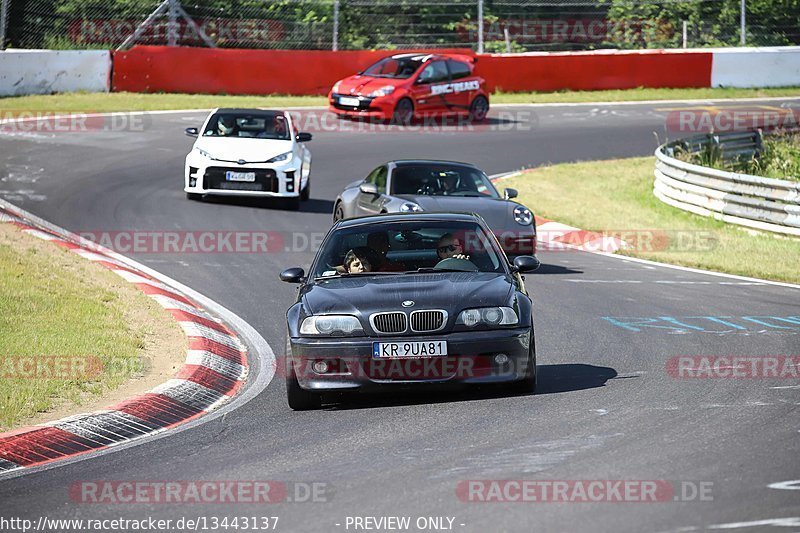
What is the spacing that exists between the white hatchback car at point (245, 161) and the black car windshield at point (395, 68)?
30.9 ft

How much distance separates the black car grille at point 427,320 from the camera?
827 centimetres

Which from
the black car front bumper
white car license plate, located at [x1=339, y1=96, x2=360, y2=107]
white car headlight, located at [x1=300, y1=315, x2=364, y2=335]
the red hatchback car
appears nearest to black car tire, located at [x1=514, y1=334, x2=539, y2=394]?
→ the black car front bumper

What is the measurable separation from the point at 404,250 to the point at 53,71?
22432 millimetres

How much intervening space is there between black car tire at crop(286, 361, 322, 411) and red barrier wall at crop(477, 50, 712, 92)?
1056 inches

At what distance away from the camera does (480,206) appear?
49.4ft

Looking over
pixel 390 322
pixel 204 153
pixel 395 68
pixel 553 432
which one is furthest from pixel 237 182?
pixel 553 432

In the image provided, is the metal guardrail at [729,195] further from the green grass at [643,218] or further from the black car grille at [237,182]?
the black car grille at [237,182]

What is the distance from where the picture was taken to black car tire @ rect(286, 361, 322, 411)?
331 inches

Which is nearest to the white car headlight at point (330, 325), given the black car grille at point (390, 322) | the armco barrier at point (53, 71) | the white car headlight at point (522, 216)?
the black car grille at point (390, 322)

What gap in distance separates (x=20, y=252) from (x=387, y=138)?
14.3 m

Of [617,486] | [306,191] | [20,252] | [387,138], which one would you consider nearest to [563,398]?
[617,486]

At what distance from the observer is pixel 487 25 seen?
115ft

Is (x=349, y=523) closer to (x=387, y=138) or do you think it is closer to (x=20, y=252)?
(x=20, y=252)

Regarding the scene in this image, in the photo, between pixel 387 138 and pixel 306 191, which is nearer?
pixel 306 191
